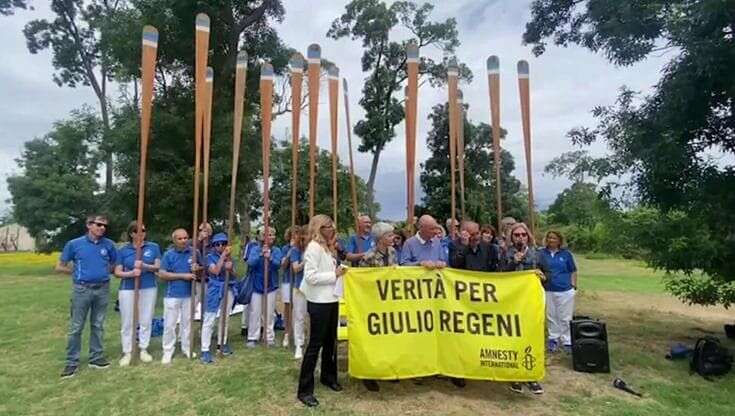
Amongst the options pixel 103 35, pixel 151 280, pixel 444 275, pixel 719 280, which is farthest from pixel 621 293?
pixel 103 35

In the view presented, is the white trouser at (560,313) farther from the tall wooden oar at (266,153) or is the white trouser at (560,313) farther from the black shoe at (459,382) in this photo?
the tall wooden oar at (266,153)

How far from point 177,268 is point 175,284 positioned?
18cm

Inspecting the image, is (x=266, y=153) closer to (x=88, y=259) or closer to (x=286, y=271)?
(x=286, y=271)

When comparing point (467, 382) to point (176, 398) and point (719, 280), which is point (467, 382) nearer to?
point (176, 398)

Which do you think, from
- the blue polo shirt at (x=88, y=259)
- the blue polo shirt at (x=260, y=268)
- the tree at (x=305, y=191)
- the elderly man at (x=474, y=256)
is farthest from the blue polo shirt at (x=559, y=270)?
the tree at (x=305, y=191)

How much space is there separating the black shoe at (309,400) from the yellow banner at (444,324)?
1.29ft

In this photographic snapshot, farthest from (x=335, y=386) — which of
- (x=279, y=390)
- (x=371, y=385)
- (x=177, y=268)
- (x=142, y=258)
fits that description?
(x=142, y=258)

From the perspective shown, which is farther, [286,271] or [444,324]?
[286,271]

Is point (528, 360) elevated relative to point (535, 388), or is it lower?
elevated

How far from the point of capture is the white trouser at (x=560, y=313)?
6301 millimetres

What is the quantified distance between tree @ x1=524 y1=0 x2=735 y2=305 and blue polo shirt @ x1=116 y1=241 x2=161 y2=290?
575cm

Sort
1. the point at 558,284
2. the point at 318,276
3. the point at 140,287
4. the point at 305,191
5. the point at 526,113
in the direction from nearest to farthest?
the point at 318,276 < the point at 140,287 < the point at 526,113 < the point at 558,284 < the point at 305,191

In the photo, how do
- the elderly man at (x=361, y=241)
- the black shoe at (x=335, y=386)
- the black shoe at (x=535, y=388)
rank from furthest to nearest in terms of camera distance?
the elderly man at (x=361, y=241) → the black shoe at (x=535, y=388) → the black shoe at (x=335, y=386)

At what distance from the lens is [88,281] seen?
17.3 feet
